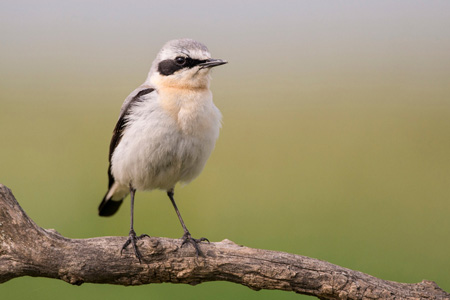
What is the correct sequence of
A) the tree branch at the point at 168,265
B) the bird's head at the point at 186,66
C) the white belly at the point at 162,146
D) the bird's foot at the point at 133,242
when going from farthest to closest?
the bird's head at the point at 186,66
the white belly at the point at 162,146
the bird's foot at the point at 133,242
the tree branch at the point at 168,265

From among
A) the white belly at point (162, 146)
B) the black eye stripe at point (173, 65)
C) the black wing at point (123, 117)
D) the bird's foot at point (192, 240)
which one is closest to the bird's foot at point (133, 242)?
the bird's foot at point (192, 240)

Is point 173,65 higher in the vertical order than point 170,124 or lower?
higher

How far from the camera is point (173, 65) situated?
18.5 ft

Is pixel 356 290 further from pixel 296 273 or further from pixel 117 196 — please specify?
pixel 117 196

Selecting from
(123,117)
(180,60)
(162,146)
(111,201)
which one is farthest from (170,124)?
(111,201)

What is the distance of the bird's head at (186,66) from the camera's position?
5.57 meters

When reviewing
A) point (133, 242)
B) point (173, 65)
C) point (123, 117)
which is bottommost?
point (133, 242)

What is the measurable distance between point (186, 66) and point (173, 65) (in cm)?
13

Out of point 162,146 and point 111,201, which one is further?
point 111,201

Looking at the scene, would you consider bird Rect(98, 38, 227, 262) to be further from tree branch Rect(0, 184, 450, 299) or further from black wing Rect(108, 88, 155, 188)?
tree branch Rect(0, 184, 450, 299)

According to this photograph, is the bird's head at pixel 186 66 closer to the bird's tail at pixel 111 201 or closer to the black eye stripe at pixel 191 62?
the black eye stripe at pixel 191 62

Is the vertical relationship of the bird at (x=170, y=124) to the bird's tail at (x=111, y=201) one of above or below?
above

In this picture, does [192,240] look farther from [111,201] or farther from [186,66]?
[111,201]

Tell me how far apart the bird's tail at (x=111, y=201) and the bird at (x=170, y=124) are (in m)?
0.71
